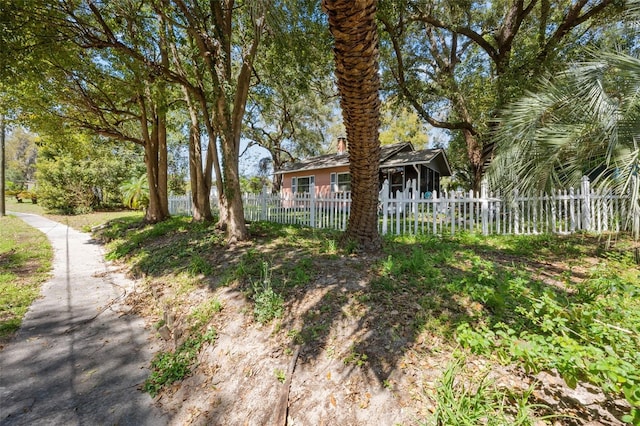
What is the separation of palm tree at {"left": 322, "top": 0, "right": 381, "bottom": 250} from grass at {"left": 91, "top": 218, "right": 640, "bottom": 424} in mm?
Answer: 641

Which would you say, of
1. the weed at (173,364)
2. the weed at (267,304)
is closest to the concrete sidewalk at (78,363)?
the weed at (173,364)

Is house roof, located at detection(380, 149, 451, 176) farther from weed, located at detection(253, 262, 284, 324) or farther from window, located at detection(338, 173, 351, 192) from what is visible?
weed, located at detection(253, 262, 284, 324)

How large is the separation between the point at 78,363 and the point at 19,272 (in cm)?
471

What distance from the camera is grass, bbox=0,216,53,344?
406cm

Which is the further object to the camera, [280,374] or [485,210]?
[485,210]

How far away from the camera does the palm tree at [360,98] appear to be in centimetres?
249

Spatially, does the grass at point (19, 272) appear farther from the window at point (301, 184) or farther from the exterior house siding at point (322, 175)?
the window at point (301, 184)

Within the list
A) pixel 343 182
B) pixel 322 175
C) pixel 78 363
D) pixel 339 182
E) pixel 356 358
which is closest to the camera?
pixel 356 358

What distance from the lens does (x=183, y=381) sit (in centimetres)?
281

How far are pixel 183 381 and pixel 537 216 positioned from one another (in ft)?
27.6

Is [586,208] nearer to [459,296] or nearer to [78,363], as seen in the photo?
[459,296]

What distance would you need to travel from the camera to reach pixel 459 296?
321 cm

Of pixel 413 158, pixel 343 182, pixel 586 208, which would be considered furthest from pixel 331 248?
pixel 343 182

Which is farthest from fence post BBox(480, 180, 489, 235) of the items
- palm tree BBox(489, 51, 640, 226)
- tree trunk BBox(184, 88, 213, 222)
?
tree trunk BBox(184, 88, 213, 222)
